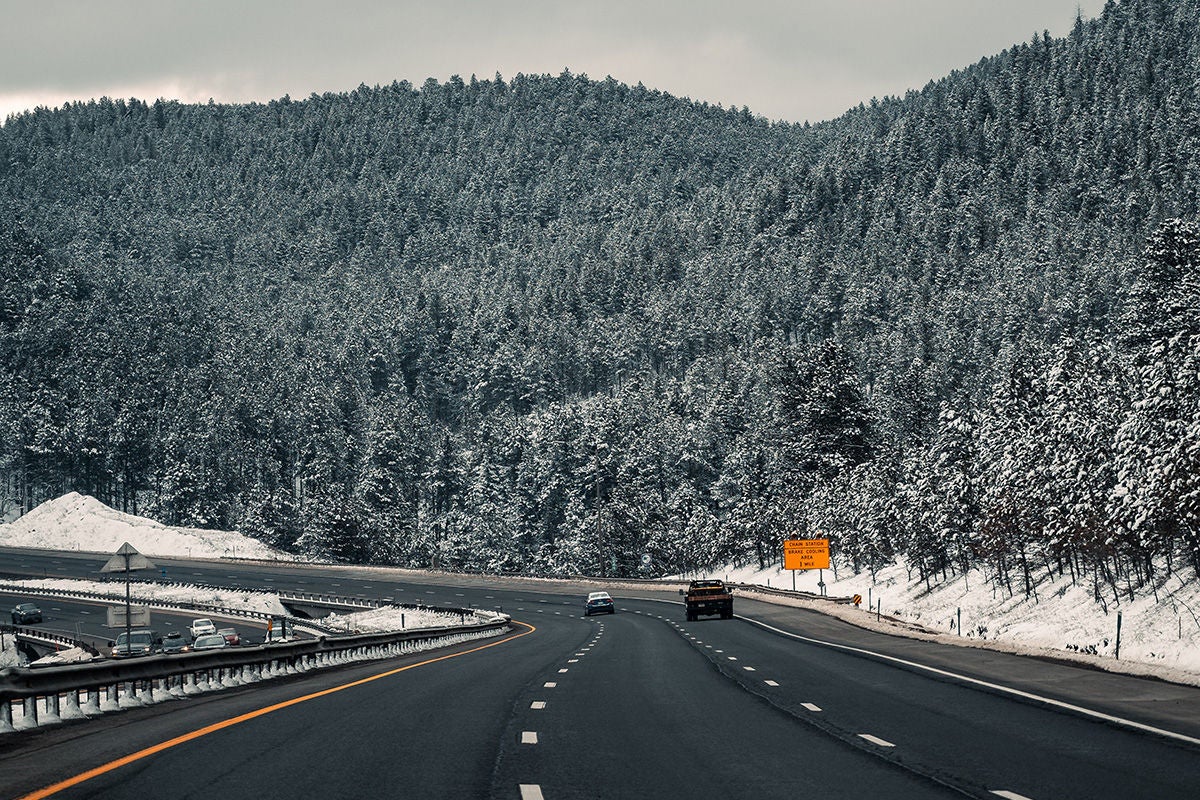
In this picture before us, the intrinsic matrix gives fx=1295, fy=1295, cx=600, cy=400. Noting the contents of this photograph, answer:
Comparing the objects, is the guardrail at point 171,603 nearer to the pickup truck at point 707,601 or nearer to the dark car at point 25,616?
the dark car at point 25,616

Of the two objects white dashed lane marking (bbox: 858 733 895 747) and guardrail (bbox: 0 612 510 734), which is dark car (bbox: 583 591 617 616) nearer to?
guardrail (bbox: 0 612 510 734)

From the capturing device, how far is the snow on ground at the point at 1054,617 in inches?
1221

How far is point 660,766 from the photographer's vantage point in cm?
1204

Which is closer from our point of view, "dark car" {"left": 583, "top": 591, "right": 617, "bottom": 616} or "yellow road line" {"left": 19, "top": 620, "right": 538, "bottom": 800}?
"yellow road line" {"left": 19, "top": 620, "right": 538, "bottom": 800}

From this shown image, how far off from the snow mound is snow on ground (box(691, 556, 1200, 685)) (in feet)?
246

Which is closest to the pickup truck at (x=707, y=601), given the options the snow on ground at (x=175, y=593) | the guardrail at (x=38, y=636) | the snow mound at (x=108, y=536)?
the guardrail at (x=38, y=636)

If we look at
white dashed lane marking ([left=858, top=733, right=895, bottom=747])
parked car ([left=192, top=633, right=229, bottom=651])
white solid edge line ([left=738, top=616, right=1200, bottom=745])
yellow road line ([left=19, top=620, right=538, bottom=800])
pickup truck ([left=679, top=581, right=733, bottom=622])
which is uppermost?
yellow road line ([left=19, top=620, right=538, bottom=800])

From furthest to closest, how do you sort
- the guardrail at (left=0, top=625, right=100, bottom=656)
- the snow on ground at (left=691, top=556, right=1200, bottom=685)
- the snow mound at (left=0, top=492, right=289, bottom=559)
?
the snow mound at (left=0, top=492, right=289, bottom=559) < the guardrail at (left=0, top=625, right=100, bottom=656) < the snow on ground at (left=691, top=556, right=1200, bottom=685)

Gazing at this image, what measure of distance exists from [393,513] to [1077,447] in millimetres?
132681

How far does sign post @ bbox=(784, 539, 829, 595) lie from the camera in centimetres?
9175

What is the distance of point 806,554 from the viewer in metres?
92.6

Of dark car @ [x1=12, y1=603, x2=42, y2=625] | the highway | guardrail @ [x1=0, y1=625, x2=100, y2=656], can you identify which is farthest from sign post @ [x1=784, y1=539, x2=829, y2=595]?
the highway

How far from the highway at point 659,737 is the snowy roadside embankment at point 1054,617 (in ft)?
15.5

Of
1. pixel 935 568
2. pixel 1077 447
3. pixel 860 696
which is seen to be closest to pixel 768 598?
pixel 935 568
